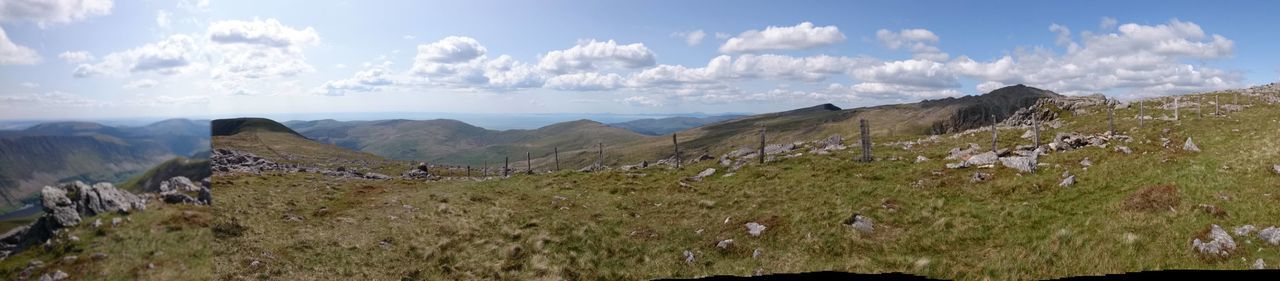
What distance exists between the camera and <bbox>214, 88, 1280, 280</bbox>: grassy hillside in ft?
56.0

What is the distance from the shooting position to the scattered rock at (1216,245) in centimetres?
1489

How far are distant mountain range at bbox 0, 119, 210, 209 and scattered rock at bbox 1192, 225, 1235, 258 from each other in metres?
22.2

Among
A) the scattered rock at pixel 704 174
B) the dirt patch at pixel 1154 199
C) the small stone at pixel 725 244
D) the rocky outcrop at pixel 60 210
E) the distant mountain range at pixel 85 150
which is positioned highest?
the distant mountain range at pixel 85 150

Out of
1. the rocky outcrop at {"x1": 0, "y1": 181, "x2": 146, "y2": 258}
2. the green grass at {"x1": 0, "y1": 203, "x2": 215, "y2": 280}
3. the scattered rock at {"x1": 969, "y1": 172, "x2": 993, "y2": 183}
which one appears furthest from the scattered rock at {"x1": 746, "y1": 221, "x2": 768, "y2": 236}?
the rocky outcrop at {"x1": 0, "y1": 181, "x2": 146, "y2": 258}

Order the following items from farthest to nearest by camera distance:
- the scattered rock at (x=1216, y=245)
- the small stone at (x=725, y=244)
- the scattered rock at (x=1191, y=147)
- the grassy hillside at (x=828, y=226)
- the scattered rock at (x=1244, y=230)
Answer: the scattered rock at (x=1191, y=147) < the small stone at (x=725, y=244) < the grassy hillside at (x=828, y=226) < the scattered rock at (x=1244, y=230) < the scattered rock at (x=1216, y=245)

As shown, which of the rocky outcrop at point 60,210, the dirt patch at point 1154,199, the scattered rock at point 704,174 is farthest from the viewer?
the scattered rock at point 704,174

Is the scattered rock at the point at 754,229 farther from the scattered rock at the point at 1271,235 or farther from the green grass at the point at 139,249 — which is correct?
the green grass at the point at 139,249

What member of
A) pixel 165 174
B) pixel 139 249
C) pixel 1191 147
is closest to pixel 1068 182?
pixel 1191 147

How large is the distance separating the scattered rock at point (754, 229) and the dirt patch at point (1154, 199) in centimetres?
1240

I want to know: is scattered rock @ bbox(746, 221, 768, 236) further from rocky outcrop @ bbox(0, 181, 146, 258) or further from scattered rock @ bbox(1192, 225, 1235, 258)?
rocky outcrop @ bbox(0, 181, 146, 258)

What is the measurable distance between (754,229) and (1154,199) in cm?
1369

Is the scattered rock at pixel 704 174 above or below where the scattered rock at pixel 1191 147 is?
below

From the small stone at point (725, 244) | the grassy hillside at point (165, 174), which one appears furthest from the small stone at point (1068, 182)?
the grassy hillside at point (165, 174)

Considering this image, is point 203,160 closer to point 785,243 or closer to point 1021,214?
point 785,243
